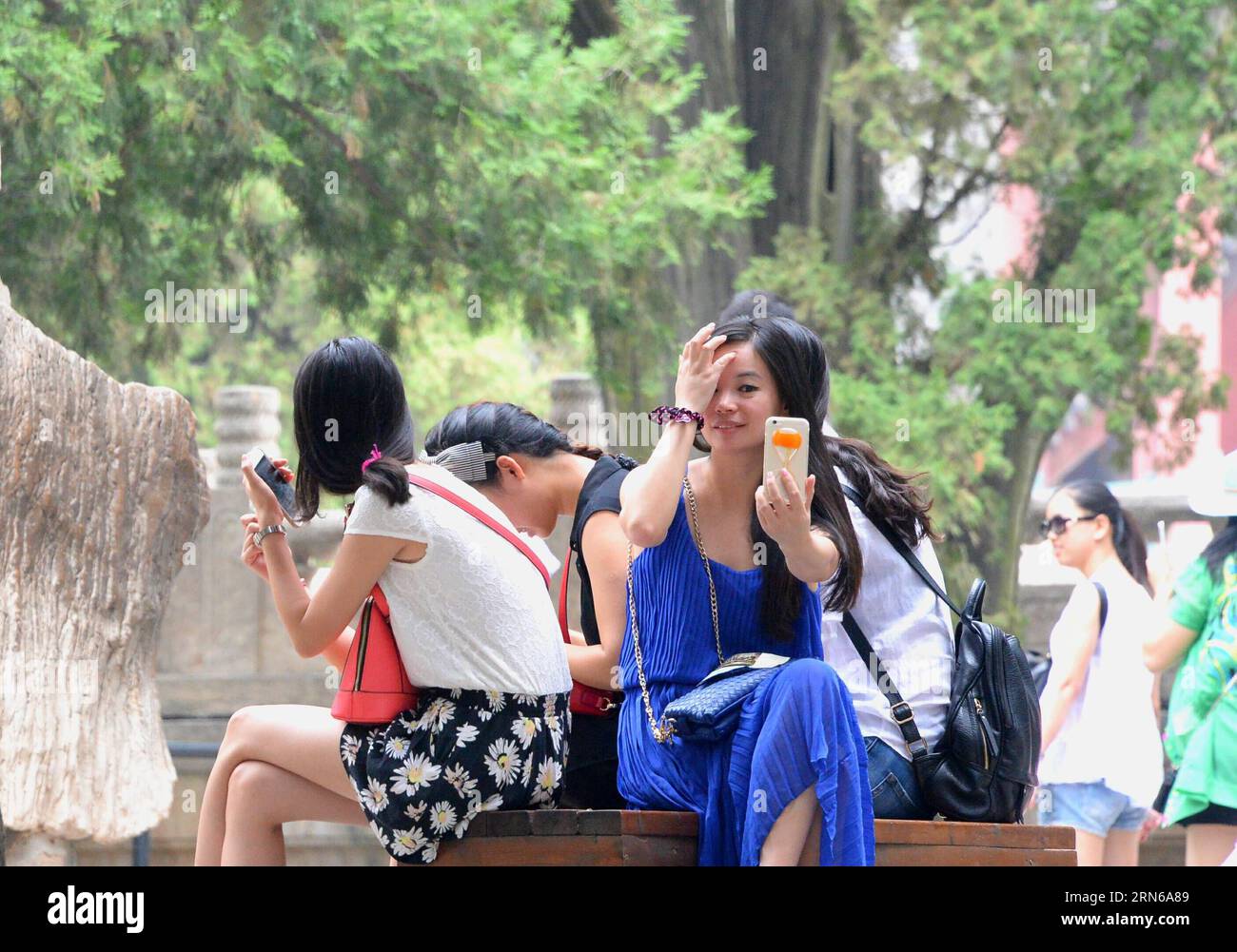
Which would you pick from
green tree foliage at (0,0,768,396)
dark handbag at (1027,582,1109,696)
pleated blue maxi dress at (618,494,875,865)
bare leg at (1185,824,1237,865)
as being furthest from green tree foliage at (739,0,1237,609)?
pleated blue maxi dress at (618,494,875,865)

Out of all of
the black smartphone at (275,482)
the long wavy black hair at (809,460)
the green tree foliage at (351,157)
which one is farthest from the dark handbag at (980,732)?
the green tree foliage at (351,157)

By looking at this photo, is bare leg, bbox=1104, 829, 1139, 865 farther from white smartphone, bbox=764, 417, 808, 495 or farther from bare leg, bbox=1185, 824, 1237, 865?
white smartphone, bbox=764, 417, 808, 495

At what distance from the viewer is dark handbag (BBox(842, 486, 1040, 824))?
3797 mm

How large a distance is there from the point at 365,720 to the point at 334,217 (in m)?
5.40

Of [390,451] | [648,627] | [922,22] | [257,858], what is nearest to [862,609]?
[648,627]

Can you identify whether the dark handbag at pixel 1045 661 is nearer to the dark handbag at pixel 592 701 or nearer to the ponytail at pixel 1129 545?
the ponytail at pixel 1129 545

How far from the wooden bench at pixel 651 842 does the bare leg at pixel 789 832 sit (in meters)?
0.20

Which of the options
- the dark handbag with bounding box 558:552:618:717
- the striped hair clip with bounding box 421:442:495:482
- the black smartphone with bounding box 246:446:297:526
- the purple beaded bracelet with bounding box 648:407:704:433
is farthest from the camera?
the striped hair clip with bounding box 421:442:495:482

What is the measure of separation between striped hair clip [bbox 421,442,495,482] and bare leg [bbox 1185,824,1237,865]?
7.76 feet

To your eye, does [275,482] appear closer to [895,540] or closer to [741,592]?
[741,592]

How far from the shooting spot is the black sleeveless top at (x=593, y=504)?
4.18 metres

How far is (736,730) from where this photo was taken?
348 cm

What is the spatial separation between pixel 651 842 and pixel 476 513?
2.58 feet
